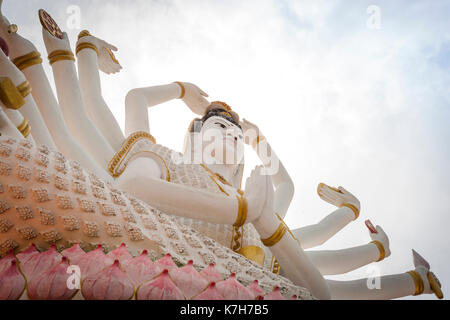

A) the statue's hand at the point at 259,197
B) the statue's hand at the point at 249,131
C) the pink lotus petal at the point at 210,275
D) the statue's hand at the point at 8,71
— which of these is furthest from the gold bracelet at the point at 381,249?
the statue's hand at the point at 8,71

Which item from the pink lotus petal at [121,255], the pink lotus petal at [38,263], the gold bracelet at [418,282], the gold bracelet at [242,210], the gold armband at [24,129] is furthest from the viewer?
the gold bracelet at [418,282]

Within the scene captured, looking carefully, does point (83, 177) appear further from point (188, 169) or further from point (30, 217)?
point (188, 169)

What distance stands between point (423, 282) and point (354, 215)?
0.90 meters

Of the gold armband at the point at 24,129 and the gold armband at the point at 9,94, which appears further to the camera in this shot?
the gold armband at the point at 24,129

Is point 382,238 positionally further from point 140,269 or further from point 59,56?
point 59,56

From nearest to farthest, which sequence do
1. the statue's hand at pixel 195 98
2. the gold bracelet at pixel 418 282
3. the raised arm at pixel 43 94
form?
the raised arm at pixel 43 94 < the gold bracelet at pixel 418 282 < the statue's hand at pixel 195 98

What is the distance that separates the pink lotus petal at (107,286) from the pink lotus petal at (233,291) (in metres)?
0.30

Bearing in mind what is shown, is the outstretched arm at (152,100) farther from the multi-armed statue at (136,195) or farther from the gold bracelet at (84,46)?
the gold bracelet at (84,46)

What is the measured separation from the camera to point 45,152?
1668 mm

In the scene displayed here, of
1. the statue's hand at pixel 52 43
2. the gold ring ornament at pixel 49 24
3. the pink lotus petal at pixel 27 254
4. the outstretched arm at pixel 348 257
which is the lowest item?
the pink lotus petal at pixel 27 254

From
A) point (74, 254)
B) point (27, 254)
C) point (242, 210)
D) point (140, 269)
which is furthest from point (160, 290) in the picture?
point (242, 210)

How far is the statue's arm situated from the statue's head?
28.3 inches

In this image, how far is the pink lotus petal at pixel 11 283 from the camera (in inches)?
42.3
